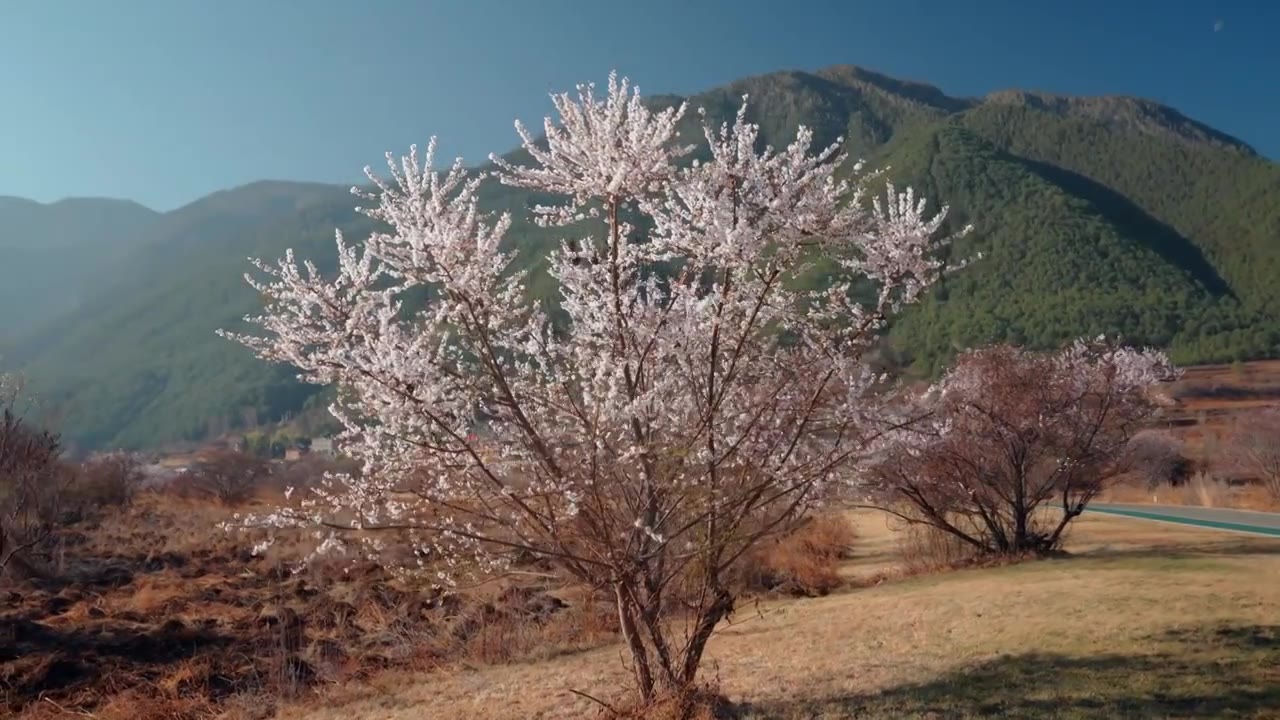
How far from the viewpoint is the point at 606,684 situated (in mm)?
8852

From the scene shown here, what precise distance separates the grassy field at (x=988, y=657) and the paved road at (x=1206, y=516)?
6.41m

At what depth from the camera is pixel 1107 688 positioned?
23.4 ft

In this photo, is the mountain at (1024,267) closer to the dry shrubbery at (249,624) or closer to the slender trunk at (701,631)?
the dry shrubbery at (249,624)

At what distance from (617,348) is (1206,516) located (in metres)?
24.3

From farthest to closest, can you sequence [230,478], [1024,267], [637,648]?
[1024,267], [230,478], [637,648]

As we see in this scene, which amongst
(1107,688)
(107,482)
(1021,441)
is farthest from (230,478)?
(1107,688)

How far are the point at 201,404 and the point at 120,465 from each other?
9851cm

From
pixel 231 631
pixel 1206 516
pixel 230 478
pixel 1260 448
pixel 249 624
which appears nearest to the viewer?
pixel 231 631

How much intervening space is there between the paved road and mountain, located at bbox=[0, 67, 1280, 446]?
1760 cm

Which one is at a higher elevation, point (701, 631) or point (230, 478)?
point (230, 478)

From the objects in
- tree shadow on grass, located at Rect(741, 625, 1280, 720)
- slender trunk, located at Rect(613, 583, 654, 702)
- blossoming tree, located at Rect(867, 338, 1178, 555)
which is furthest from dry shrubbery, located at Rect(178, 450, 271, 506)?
tree shadow on grass, located at Rect(741, 625, 1280, 720)

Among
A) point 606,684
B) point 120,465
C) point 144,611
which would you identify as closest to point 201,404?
point 120,465

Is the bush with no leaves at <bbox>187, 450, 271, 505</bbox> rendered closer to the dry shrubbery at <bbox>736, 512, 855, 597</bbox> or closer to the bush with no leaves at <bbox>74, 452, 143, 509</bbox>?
the bush with no leaves at <bbox>74, 452, 143, 509</bbox>

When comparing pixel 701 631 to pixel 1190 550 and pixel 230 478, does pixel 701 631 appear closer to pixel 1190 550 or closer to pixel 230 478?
pixel 1190 550
